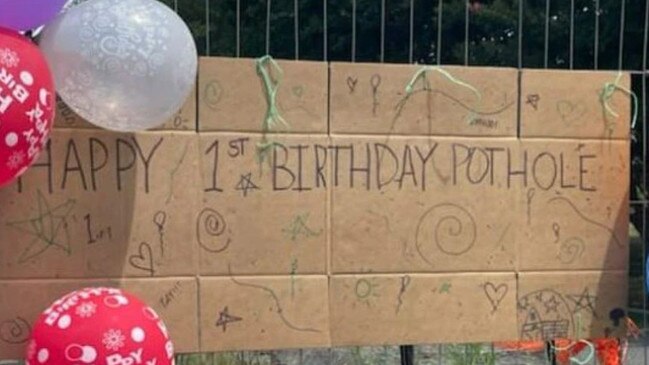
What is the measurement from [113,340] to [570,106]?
2239 mm

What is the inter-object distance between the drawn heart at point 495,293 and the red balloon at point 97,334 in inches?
58.5

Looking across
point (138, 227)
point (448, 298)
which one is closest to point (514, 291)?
point (448, 298)

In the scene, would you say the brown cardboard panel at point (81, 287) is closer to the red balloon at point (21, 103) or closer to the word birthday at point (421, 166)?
the word birthday at point (421, 166)

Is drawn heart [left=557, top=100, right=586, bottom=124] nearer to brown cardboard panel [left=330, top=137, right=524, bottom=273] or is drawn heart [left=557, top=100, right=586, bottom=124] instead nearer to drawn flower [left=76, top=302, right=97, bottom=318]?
brown cardboard panel [left=330, top=137, right=524, bottom=273]

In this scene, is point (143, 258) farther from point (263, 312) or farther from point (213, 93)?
point (213, 93)

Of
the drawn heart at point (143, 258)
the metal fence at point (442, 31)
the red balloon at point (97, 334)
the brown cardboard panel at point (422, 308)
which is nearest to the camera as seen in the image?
the red balloon at point (97, 334)

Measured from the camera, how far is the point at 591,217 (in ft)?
16.1

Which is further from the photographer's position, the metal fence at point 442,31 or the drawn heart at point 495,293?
the metal fence at point 442,31

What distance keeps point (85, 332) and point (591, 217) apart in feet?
7.43

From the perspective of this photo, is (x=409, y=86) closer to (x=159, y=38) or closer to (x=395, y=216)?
(x=395, y=216)

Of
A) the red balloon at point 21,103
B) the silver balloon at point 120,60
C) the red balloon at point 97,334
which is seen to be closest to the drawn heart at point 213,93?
the silver balloon at point 120,60

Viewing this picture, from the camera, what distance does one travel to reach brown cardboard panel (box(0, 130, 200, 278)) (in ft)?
14.3

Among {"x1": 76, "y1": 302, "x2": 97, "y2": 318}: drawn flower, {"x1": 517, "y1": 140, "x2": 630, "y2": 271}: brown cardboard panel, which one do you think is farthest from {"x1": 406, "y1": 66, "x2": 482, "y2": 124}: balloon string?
{"x1": 76, "y1": 302, "x2": 97, "y2": 318}: drawn flower

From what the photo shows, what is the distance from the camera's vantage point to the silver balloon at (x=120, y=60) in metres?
3.96
